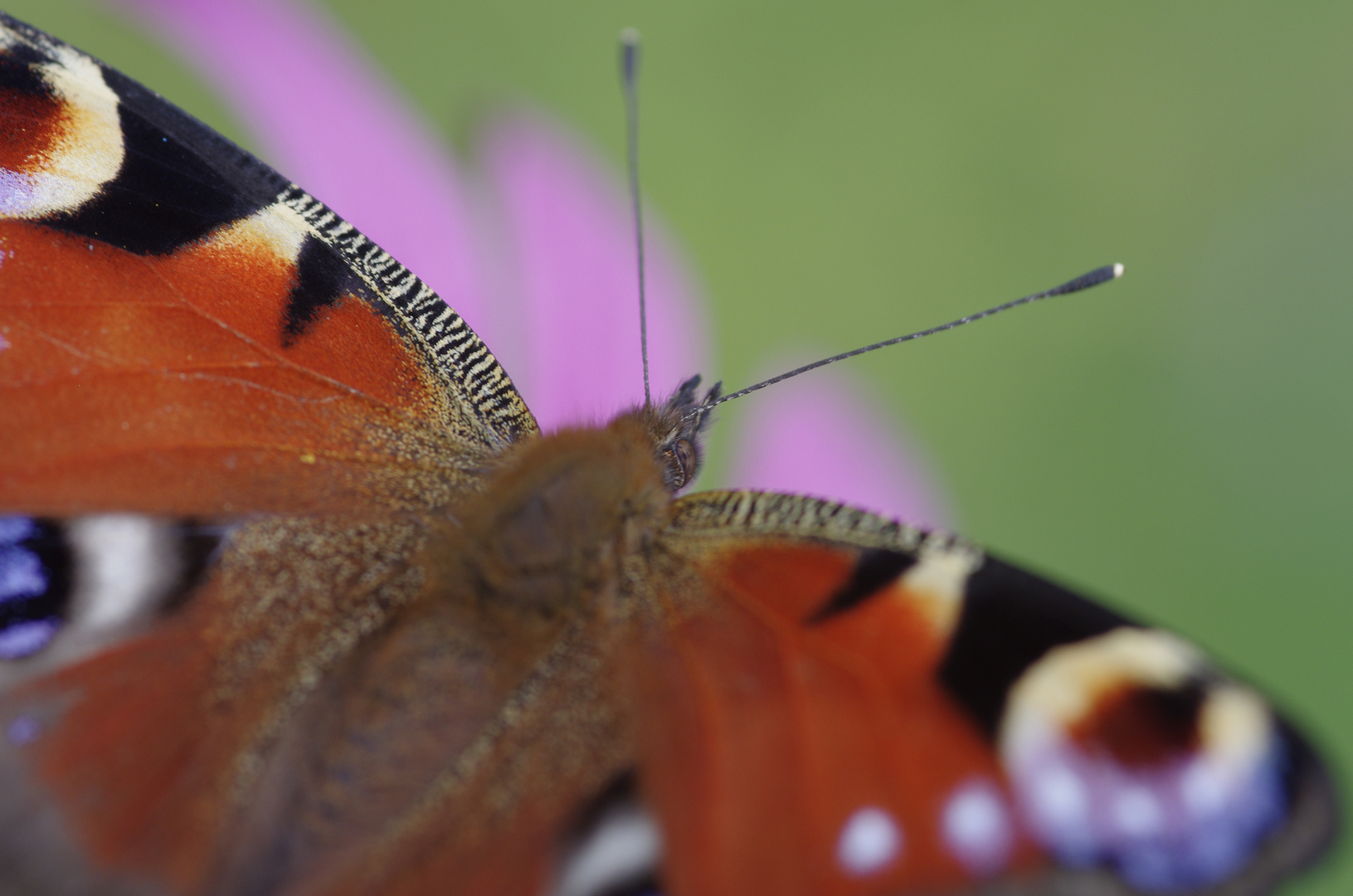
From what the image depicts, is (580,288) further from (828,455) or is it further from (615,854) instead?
(615,854)

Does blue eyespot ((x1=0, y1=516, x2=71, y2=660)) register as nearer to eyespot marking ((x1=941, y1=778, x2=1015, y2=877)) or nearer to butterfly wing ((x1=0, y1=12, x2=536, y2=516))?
butterfly wing ((x1=0, y1=12, x2=536, y2=516))

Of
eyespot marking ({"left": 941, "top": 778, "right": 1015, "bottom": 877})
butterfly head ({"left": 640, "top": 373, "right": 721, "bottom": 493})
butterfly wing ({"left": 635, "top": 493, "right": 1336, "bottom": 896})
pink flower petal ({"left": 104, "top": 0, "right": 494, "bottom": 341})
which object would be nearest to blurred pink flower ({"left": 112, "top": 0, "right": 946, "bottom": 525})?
pink flower petal ({"left": 104, "top": 0, "right": 494, "bottom": 341})

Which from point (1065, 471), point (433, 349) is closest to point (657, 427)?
point (433, 349)

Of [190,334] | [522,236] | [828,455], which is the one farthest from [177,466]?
[828,455]

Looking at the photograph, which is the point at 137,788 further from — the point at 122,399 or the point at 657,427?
the point at 657,427

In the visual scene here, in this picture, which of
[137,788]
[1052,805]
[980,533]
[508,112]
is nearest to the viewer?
[1052,805]

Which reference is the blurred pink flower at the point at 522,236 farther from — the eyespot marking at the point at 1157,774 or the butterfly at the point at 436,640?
the eyespot marking at the point at 1157,774
